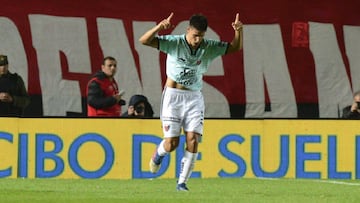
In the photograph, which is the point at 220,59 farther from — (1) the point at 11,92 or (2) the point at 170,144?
(2) the point at 170,144

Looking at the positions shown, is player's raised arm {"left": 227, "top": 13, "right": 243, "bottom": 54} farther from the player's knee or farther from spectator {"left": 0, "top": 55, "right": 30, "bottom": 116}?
spectator {"left": 0, "top": 55, "right": 30, "bottom": 116}

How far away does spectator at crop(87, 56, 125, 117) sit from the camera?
65.9ft

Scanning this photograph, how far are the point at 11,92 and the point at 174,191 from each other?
5.78 metres

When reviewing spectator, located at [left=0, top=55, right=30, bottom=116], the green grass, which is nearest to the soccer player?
the green grass

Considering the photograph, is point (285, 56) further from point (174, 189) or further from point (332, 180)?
point (174, 189)

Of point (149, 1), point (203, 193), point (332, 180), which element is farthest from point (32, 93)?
point (203, 193)

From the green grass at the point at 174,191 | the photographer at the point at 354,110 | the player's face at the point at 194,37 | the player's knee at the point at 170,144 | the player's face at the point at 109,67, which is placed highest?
the player's face at the point at 194,37

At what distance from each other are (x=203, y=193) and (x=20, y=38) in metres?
7.79

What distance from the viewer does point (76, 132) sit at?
64.7ft

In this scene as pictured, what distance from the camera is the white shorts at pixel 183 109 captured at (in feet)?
51.0

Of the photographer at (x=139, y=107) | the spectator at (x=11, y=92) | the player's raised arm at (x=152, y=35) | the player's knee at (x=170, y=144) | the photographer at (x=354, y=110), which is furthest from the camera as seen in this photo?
the photographer at (x=354, y=110)

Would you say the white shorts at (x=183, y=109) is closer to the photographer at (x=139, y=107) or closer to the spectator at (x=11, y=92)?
the photographer at (x=139, y=107)

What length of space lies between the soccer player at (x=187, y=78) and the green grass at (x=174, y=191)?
0.58 metres

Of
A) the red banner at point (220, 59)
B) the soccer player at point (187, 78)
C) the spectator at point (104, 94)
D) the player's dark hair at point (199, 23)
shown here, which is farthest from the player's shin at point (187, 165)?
the red banner at point (220, 59)
